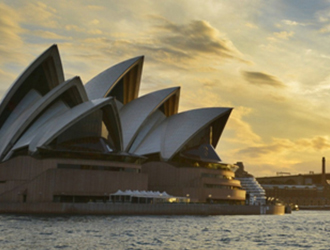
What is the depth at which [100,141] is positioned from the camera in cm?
7050

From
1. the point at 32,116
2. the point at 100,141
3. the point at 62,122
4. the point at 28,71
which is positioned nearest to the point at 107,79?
the point at 100,141

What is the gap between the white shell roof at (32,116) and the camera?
2699 inches

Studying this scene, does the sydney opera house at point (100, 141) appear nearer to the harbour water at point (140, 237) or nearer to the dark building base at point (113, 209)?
the dark building base at point (113, 209)

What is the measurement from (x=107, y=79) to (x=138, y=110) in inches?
269

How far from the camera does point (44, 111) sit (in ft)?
233

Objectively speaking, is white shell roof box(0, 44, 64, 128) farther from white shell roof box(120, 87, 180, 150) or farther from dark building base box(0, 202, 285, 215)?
white shell roof box(120, 87, 180, 150)

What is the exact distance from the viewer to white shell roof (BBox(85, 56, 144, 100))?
7994cm

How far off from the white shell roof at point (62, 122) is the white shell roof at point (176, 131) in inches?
600

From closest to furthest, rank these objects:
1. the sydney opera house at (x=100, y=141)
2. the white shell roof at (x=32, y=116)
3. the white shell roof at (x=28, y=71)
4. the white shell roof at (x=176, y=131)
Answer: the sydney opera house at (x=100, y=141)
the white shell roof at (x=32, y=116)
the white shell roof at (x=28, y=71)
the white shell roof at (x=176, y=131)

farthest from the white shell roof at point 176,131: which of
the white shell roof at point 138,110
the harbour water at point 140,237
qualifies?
the harbour water at point 140,237

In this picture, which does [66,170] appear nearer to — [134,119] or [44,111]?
[44,111]

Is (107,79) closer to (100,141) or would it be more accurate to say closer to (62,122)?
(100,141)

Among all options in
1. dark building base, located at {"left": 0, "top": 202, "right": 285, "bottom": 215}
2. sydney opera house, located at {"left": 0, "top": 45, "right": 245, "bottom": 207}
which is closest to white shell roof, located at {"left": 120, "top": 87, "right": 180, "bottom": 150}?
sydney opera house, located at {"left": 0, "top": 45, "right": 245, "bottom": 207}

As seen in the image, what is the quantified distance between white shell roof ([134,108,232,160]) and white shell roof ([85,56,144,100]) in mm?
10601
